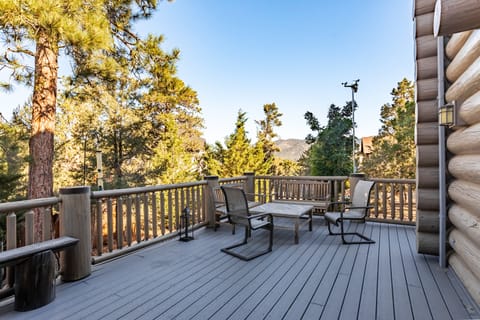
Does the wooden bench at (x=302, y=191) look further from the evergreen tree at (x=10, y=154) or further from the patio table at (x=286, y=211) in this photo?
the evergreen tree at (x=10, y=154)

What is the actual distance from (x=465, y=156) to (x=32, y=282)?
3.95m

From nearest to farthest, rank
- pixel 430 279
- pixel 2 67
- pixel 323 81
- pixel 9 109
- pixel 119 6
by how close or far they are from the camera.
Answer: pixel 430 279, pixel 2 67, pixel 9 109, pixel 119 6, pixel 323 81

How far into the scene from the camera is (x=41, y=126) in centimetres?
→ 562

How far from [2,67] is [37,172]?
2259 mm

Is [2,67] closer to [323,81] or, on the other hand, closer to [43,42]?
[43,42]

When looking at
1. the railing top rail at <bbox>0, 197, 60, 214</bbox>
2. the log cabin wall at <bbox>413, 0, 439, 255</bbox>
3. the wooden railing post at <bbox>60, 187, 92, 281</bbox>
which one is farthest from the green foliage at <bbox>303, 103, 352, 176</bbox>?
the railing top rail at <bbox>0, 197, 60, 214</bbox>

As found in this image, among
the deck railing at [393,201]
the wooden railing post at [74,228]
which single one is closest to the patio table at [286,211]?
the deck railing at [393,201]

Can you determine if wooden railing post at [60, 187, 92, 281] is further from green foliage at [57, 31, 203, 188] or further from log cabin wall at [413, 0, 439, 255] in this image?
green foliage at [57, 31, 203, 188]

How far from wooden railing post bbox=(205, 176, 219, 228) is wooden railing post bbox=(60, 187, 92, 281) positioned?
2336mm

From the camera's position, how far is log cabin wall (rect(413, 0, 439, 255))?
300cm

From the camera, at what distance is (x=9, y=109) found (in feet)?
20.1

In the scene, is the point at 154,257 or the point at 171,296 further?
the point at 154,257

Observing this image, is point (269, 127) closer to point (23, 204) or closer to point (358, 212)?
point (358, 212)

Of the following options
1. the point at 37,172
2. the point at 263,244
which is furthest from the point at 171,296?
the point at 37,172
